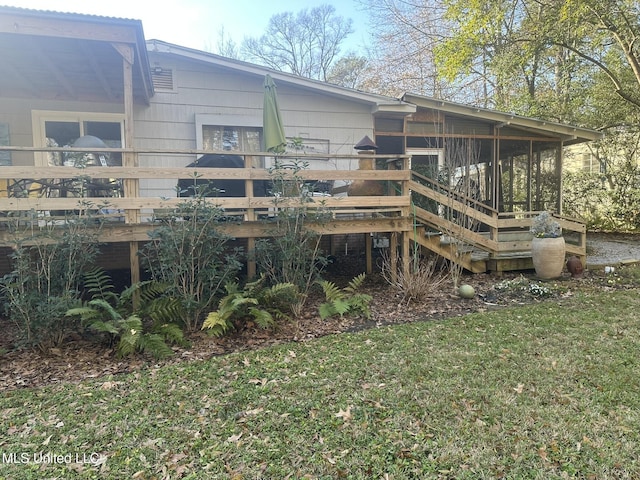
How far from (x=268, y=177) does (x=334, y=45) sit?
21.0 metres

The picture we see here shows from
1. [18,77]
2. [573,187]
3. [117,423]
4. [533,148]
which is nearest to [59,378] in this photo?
[117,423]

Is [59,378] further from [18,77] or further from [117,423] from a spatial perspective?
[18,77]

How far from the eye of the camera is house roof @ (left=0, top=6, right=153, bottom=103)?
4.58m

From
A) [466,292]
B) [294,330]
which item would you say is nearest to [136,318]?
[294,330]

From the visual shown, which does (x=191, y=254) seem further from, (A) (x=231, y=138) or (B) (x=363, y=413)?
(A) (x=231, y=138)

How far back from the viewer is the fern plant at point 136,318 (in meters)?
3.68

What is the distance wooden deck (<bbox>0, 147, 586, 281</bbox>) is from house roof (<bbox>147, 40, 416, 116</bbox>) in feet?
4.44

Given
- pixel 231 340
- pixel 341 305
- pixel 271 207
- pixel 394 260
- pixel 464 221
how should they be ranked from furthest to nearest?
pixel 464 221
pixel 394 260
pixel 271 207
pixel 341 305
pixel 231 340

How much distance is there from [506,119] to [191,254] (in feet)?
26.7

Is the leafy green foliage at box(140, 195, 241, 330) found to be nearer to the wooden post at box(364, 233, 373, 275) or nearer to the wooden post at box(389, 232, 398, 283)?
the wooden post at box(389, 232, 398, 283)

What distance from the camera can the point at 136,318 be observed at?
3.85 metres

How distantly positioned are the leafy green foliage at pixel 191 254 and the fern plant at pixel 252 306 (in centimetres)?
23

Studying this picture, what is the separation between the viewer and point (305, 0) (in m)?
22.8

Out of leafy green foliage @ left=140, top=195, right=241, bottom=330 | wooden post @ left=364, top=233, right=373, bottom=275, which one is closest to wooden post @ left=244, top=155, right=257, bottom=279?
leafy green foliage @ left=140, top=195, right=241, bottom=330
